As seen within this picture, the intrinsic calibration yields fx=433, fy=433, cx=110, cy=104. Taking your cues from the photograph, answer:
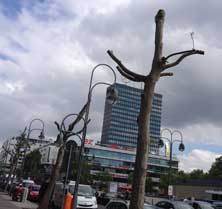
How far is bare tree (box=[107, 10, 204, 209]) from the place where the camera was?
26.9 feet

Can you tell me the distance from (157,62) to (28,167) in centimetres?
10930

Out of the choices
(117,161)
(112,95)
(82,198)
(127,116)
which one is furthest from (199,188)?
(117,161)

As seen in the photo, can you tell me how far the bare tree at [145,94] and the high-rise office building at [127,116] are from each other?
436 cm

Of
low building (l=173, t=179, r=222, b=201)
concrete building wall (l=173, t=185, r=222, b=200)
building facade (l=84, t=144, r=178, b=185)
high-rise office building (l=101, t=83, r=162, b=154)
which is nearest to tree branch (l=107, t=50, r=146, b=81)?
high-rise office building (l=101, t=83, r=162, b=154)

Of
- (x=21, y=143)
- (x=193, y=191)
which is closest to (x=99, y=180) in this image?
(x=193, y=191)

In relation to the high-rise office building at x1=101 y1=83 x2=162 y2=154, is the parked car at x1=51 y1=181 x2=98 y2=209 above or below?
below

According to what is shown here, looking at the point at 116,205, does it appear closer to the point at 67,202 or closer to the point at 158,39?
the point at 67,202

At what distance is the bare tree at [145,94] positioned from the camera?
8.19 m

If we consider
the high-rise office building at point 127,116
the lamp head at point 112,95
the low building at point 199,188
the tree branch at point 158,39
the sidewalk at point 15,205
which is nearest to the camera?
the tree branch at point 158,39

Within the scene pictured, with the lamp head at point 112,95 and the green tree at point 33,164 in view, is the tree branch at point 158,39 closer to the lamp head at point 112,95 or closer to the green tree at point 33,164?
the lamp head at point 112,95

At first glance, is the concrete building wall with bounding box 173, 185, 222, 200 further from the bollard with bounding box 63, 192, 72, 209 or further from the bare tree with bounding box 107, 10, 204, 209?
the bare tree with bounding box 107, 10, 204, 209

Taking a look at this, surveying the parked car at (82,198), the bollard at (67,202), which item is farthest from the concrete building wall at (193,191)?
the bollard at (67,202)

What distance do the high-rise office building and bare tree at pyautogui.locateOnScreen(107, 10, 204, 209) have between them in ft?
14.3

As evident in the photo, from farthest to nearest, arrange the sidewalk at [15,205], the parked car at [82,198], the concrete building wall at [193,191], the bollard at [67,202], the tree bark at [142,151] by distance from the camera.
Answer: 1. the concrete building wall at [193,191]
2. the parked car at [82,198]
3. the sidewalk at [15,205]
4. the bollard at [67,202]
5. the tree bark at [142,151]
